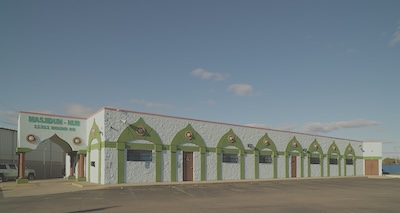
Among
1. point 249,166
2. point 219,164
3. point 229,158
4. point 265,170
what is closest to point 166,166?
point 219,164

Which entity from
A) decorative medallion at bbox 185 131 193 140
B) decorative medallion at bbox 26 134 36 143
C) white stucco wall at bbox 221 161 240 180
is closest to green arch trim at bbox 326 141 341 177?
white stucco wall at bbox 221 161 240 180

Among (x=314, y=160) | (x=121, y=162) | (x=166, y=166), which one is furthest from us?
(x=314, y=160)

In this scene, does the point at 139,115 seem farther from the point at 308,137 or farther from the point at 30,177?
the point at 308,137

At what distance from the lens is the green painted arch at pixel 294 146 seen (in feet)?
122

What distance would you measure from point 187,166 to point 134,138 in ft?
18.0

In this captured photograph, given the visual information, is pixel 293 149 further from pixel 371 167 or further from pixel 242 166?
pixel 371 167

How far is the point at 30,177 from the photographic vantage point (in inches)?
1340

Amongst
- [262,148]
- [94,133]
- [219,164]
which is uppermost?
[94,133]

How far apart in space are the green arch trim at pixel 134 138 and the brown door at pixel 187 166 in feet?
8.20

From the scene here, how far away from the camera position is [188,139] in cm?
2848

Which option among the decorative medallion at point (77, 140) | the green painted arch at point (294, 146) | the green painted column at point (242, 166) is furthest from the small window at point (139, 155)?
the green painted arch at point (294, 146)

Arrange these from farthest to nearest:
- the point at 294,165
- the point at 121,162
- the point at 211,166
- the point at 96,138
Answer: the point at 294,165 → the point at 211,166 → the point at 96,138 → the point at 121,162

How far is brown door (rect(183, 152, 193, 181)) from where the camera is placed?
28.1 metres

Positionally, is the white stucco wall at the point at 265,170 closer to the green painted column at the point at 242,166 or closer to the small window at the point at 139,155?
the green painted column at the point at 242,166
